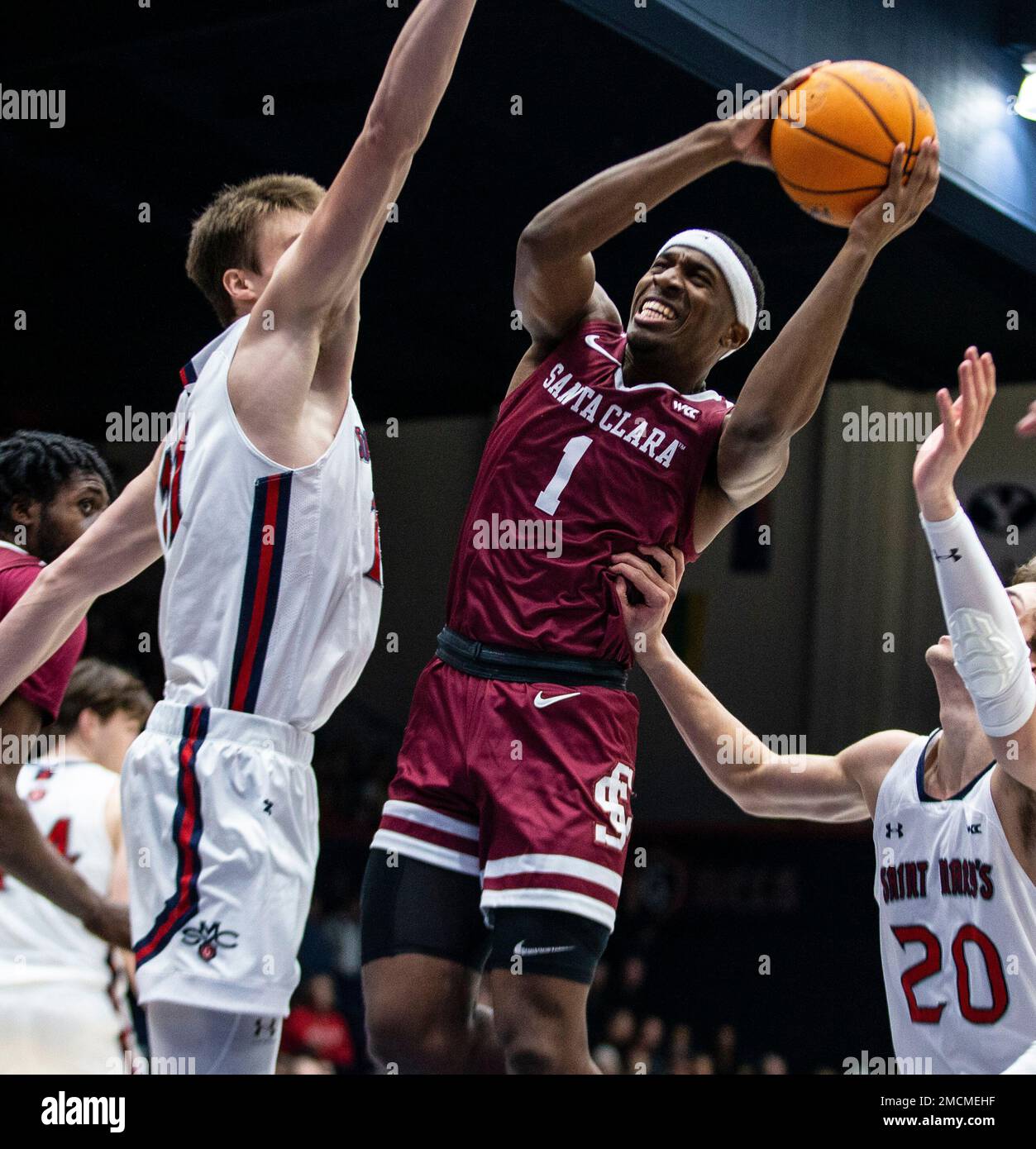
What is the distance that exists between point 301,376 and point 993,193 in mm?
5540

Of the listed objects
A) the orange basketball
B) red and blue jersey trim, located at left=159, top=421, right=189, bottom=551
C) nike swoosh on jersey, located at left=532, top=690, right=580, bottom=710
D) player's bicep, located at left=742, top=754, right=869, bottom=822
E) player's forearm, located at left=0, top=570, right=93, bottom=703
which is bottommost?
player's bicep, located at left=742, top=754, right=869, bottom=822

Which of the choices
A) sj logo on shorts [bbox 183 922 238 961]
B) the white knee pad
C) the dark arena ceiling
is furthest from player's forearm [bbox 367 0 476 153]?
the dark arena ceiling

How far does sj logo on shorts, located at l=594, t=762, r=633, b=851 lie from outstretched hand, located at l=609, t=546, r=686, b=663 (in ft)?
1.07

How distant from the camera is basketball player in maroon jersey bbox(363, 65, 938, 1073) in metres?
3.38

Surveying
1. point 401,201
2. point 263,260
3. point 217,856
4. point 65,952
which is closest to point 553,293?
point 263,260

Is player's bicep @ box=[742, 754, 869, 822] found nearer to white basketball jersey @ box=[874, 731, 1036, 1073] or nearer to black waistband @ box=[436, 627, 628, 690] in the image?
white basketball jersey @ box=[874, 731, 1036, 1073]

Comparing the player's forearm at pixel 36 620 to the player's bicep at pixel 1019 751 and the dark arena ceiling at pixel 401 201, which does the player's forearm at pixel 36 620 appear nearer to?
the player's bicep at pixel 1019 751

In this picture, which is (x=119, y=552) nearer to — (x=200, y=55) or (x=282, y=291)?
(x=282, y=291)

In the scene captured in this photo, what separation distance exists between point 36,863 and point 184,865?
4.84 ft

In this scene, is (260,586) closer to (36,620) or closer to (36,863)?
(36,620)

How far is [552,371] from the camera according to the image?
3.89m

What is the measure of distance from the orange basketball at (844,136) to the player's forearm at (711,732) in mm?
1247

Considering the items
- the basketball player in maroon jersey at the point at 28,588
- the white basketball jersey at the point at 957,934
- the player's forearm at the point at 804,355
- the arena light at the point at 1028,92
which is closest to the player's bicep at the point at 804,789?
the white basketball jersey at the point at 957,934
